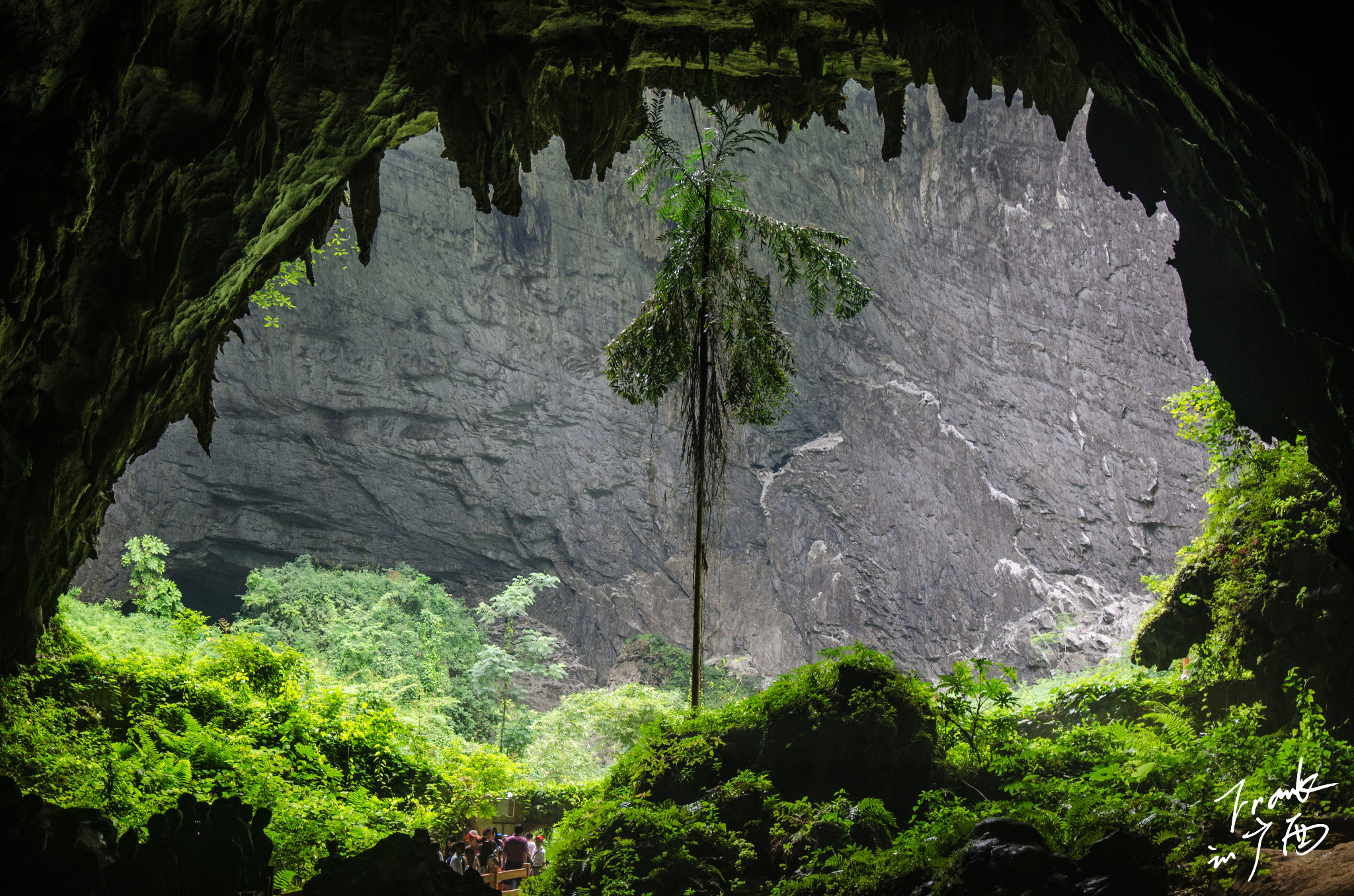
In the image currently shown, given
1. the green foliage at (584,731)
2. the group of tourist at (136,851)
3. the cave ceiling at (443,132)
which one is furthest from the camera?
the green foliage at (584,731)

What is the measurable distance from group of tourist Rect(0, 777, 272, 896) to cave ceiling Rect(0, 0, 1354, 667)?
1.80 meters

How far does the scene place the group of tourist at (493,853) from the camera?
8633 millimetres

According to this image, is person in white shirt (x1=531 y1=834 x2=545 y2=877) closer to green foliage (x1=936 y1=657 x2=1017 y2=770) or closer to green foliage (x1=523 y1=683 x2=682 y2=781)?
green foliage (x1=523 y1=683 x2=682 y2=781)

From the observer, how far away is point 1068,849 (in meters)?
4.55

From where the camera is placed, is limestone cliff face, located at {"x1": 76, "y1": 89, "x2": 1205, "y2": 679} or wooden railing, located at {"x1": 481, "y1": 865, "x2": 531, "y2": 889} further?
limestone cliff face, located at {"x1": 76, "y1": 89, "x2": 1205, "y2": 679}

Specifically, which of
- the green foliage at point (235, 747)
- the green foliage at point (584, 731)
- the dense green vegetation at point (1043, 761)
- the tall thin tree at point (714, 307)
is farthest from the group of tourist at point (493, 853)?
Answer: the tall thin tree at point (714, 307)

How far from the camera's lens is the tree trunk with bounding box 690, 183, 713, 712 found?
8.38 m

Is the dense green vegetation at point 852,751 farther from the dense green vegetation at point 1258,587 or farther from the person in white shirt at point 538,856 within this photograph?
the person in white shirt at point 538,856

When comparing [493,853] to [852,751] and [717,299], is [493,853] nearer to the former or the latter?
[852,751]

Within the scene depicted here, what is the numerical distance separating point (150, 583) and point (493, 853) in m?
12.3

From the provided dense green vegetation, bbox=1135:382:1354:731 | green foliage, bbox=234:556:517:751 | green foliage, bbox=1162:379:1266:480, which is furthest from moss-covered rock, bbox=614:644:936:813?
green foliage, bbox=234:556:517:751

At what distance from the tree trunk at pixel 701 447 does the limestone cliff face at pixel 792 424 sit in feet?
49.9

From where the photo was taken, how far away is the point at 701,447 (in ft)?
28.7
